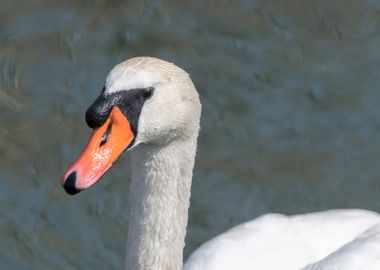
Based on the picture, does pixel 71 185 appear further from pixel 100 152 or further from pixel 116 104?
pixel 116 104

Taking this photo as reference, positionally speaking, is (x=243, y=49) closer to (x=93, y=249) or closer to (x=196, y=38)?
(x=196, y=38)

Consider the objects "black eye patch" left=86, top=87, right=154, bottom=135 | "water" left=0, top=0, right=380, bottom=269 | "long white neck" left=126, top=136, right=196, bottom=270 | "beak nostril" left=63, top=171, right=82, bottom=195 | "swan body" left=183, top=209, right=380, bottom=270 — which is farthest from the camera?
"water" left=0, top=0, right=380, bottom=269

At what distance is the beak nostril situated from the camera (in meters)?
4.23

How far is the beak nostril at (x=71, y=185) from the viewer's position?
4.23 meters

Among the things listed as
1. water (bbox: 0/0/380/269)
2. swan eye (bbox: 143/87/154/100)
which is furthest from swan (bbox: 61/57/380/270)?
water (bbox: 0/0/380/269)

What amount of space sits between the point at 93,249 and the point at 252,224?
4.09 ft

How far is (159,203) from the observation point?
4879mm

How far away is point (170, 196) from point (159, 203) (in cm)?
5

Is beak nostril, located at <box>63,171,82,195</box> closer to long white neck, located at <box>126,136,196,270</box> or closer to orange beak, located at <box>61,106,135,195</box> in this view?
orange beak, located at <box>61,106,135,195</box>

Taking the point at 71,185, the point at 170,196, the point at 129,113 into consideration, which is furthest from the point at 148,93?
the point at 170,196

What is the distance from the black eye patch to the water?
269cm

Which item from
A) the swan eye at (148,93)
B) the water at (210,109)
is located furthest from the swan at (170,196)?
the water at (210,109)

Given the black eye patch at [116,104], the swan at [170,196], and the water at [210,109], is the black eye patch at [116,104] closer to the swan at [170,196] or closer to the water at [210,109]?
the swan at [170,196]

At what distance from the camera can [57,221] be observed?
7219 millimetres
